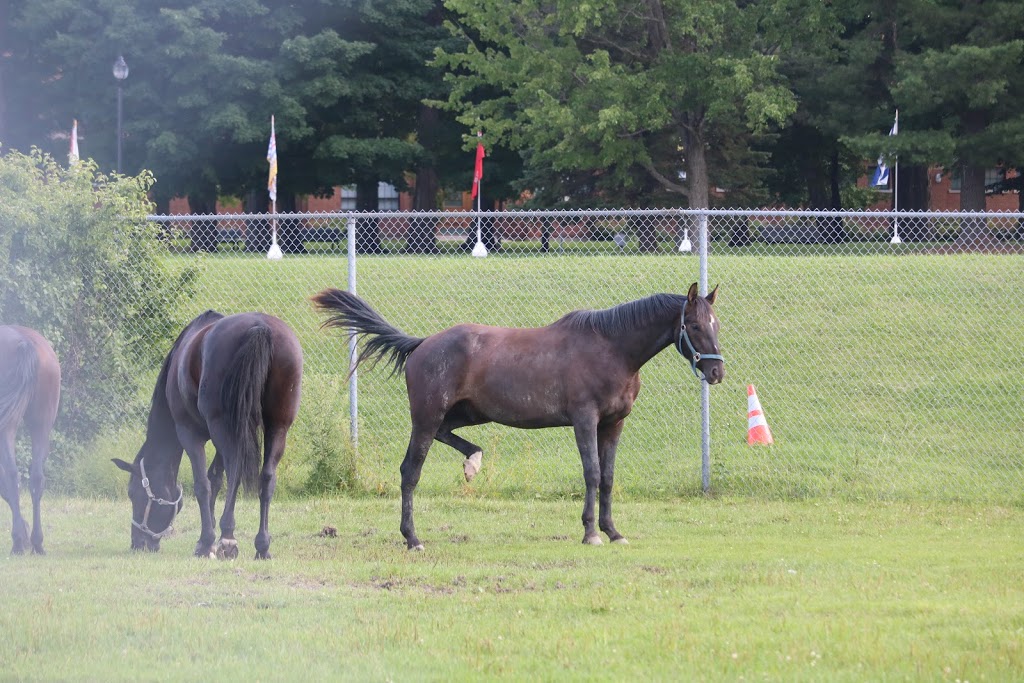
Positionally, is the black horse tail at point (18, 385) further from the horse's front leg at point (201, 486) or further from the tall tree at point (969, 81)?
the tall tree at point (969, 81)

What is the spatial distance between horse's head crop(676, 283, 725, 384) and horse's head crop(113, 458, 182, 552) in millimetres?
3839

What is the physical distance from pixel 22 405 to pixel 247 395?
1748 mm

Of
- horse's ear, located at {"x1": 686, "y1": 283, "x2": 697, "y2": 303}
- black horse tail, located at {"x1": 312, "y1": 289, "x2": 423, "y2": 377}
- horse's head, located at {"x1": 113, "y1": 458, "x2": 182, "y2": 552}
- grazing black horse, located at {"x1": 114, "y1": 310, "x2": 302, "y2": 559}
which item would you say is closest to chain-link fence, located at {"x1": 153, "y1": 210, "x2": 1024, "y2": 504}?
horse's ear, located at {"x1": 686, "y1": 283, "x2": 697, "y2": 303}

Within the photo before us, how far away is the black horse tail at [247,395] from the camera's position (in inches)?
327

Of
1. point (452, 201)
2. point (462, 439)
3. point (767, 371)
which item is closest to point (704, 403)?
point (462, 439)

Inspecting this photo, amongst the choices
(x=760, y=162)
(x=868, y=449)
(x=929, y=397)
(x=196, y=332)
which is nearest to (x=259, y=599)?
(x=196, y=332)

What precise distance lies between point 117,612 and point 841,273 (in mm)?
13012

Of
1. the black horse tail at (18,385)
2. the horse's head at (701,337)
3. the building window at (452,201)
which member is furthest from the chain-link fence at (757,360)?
the building window at (452,201)

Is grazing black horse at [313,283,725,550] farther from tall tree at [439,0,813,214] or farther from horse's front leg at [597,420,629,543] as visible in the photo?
tall tree at [439,0,813,214]

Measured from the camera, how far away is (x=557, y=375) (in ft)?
29.9

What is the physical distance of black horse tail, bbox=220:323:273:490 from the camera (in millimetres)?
8297

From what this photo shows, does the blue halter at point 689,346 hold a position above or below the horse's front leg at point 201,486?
above

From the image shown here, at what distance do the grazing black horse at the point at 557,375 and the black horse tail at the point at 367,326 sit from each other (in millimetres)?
18

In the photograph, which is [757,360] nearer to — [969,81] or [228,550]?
[228,550]
